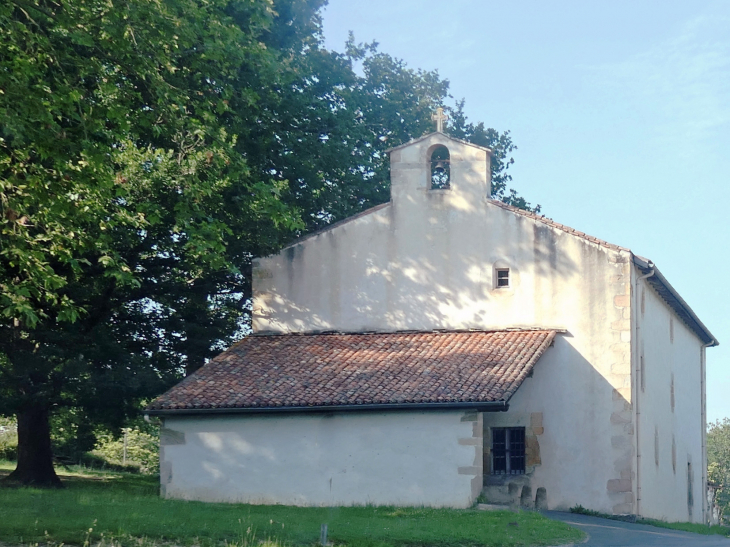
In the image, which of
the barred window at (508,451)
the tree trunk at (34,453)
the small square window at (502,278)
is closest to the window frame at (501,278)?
the small square window at (502,278)

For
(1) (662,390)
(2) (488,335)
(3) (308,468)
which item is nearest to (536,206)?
(1) (662,390)

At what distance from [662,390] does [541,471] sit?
6242mm

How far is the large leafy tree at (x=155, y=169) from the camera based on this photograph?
46.1ft

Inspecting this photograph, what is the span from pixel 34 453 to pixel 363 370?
9.01 metres

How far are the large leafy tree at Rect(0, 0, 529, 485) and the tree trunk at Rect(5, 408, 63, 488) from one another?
0.05m

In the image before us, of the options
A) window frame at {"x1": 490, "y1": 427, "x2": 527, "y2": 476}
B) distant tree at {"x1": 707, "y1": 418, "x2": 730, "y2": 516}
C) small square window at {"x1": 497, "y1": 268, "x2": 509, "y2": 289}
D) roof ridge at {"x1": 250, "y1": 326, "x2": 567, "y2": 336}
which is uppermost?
small square window at {"x1": 497, "y1": 268, "x2": 509, "y2": 289}

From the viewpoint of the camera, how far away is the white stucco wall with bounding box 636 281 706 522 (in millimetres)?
24906

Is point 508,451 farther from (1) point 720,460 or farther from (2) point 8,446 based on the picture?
(1) point 720,460

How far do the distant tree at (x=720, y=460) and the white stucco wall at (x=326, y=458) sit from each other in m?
62.5

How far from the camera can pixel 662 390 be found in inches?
1093

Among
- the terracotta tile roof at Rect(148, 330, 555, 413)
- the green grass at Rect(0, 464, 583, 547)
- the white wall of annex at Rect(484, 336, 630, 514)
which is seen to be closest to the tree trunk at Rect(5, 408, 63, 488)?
the green grass at Rect(0, 464, 583, 547)

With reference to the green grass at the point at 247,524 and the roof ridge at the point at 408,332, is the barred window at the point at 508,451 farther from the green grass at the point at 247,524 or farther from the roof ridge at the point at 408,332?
the green grass at the point at 247,524

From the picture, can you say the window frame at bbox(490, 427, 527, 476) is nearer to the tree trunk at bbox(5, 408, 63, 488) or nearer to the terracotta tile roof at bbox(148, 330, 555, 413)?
the terracotta tile roof at bbox(148, 330, 555, 413)

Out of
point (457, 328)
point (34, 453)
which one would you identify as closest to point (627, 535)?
point (457, 328)
